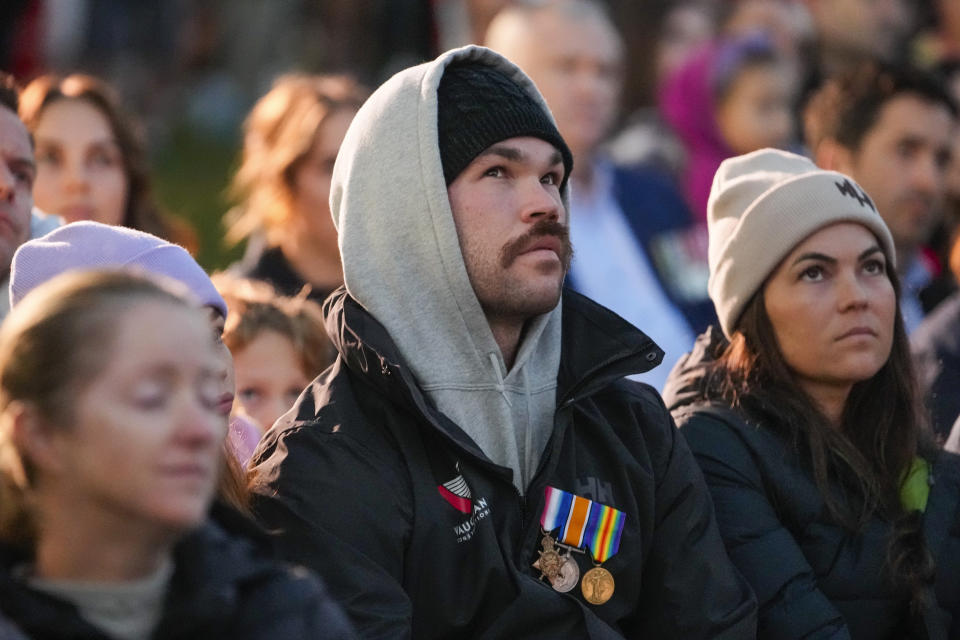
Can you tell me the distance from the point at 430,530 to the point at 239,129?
965 cm

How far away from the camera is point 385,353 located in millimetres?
3262

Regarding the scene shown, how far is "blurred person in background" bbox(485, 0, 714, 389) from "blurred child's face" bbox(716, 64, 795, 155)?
0.80m

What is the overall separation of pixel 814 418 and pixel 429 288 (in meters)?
1.13

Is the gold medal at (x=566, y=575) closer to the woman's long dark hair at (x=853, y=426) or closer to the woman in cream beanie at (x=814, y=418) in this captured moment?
the woman in cream beanie at (x=814, y=418)

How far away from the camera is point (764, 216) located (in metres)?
4.06

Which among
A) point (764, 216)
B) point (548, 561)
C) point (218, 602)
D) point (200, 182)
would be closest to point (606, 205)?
point (764, 216)

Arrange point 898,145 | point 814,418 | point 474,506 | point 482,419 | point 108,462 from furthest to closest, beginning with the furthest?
point 898,145 < point 814,418 < point 482,419 < point 474,506 < point 108,462

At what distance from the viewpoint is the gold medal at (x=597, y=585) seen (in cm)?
330

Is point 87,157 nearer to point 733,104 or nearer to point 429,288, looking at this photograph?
point 429,288

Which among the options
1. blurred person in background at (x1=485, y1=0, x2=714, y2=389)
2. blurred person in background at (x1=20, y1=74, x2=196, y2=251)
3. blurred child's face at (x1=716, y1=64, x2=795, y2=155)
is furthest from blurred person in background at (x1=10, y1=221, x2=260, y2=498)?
blurred child's face at (x1=716, y1=64, x2=795, y2=155)

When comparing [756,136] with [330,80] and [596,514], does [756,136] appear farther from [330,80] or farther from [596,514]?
[596,514]

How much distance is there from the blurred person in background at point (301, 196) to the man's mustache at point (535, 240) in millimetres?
2396

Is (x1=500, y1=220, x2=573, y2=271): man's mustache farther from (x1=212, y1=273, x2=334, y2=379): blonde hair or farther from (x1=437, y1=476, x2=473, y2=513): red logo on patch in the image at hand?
(x1=212, y1=273, x2=334, y2=379): blonde hair

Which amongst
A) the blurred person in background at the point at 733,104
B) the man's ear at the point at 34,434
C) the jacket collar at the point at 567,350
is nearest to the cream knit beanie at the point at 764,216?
the jacket collar at the point at 567,350
